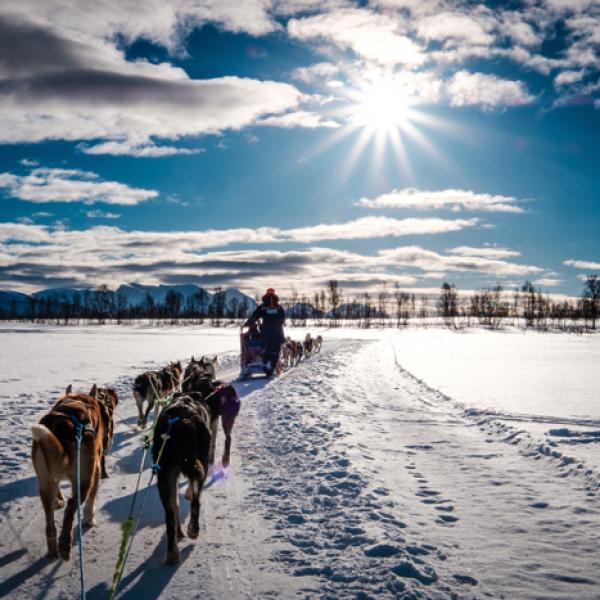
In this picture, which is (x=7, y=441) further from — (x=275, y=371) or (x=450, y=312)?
(x=450, y=312)

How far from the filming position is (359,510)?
13.8 ft

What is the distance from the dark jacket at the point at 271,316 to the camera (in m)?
13.4

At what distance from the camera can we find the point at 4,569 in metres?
3.21

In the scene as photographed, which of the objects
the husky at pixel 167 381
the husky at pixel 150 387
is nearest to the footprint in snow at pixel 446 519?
the husky at pixel 150 387

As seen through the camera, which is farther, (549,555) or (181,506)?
(181,506)

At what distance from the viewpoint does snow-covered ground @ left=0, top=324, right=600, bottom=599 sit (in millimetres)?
3105

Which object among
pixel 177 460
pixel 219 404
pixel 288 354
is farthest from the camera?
pixel 288 354

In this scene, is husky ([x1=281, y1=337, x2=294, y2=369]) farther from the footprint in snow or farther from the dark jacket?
the footprint in snow

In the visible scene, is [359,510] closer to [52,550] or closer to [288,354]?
[52,550]

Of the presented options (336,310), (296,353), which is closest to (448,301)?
(336,310)

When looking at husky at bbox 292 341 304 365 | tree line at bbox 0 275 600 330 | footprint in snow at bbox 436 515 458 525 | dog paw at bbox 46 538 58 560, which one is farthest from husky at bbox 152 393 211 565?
tree line at bbox 0 275 600 330

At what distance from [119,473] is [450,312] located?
10172 cm

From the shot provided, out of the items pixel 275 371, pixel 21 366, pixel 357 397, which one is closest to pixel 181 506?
pixel 357 397

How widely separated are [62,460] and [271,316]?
10.2m
